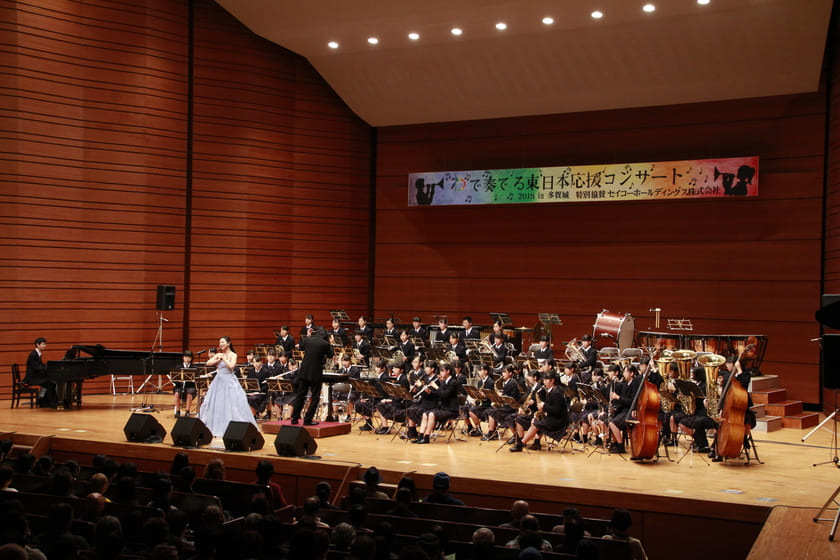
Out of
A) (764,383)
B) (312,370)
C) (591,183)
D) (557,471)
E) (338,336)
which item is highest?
(591,183)

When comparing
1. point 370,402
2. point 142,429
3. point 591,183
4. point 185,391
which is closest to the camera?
point 142,429

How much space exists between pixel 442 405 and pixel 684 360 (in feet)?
12.2

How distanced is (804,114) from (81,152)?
14.0 metres

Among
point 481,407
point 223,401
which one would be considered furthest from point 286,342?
point 481,407

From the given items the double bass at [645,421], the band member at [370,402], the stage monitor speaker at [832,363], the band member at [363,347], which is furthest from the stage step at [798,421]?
the stage monitor speaker at [832,363]

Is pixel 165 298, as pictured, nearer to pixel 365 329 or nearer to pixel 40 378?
pixel 40 378

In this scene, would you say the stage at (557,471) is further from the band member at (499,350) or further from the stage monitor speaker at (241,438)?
the band member at (499,350)

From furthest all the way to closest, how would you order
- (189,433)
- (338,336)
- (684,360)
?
(338,336) → (684,360) → (189,433)

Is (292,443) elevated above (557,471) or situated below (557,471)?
above

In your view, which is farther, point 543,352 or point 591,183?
point 591,183

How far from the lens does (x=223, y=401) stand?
11156 millimetres

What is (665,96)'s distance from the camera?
647 inches

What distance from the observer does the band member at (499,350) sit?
13.5 meters

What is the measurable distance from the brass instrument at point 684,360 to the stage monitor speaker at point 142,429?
24.5 ft
